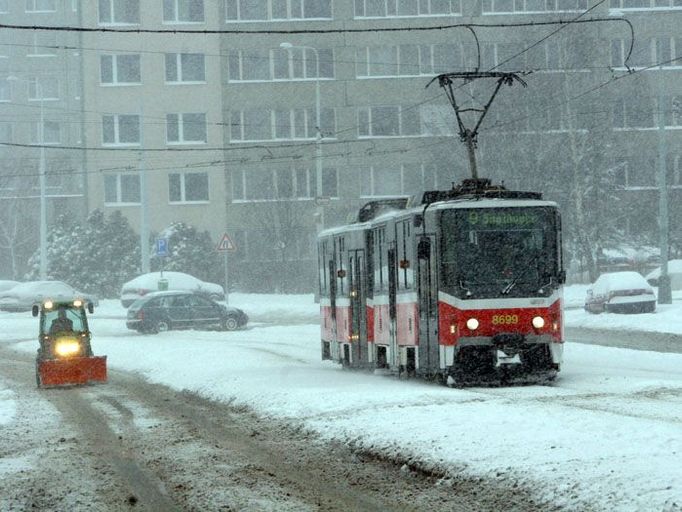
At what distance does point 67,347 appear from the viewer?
27.8m

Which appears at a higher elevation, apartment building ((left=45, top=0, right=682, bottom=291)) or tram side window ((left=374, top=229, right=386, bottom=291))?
apartment building ((left=45, top=0, right=682, bottom=291))

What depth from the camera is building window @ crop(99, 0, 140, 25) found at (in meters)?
76.4

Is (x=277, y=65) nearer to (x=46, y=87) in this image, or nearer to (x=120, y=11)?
(x=120, y=11)

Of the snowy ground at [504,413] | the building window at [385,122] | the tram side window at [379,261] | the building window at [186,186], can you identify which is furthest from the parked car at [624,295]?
the building window at [186,186]

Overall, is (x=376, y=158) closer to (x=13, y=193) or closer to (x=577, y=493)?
(x=13, y=193)

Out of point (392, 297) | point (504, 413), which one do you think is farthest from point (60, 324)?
point (504, 413)

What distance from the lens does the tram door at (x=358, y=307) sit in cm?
2541

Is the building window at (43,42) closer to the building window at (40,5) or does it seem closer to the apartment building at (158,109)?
the building window at (40,5)

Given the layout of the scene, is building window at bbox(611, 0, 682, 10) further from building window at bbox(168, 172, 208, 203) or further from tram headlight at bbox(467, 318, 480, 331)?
tram headlight at bbox(467, 318, 480, 331)

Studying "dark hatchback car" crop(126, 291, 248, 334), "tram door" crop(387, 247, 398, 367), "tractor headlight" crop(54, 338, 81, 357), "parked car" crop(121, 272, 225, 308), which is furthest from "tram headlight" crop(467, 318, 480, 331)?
"parked car" crop(121, 272, 225, 308)

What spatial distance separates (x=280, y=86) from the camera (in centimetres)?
7588

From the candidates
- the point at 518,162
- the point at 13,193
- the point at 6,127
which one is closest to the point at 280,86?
the point at 518,162

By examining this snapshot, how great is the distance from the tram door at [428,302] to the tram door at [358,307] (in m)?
4.25

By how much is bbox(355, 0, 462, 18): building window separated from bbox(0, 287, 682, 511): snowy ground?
44.7 metres
